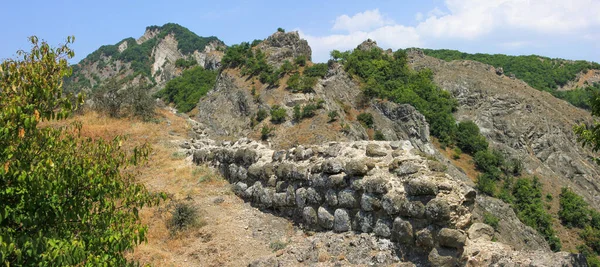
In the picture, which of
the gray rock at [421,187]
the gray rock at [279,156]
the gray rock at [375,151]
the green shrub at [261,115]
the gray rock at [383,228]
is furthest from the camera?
the green shrub at [261,115]

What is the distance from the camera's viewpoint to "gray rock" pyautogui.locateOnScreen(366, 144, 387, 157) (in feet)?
29.0

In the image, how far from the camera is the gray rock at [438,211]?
6.90 meters

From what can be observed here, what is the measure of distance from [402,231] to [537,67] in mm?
109357

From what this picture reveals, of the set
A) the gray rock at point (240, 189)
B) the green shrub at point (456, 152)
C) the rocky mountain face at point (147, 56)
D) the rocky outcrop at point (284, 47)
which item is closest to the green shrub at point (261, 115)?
the rocky outcrop at point (284, 47)

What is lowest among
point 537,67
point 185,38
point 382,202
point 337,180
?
point 382,202

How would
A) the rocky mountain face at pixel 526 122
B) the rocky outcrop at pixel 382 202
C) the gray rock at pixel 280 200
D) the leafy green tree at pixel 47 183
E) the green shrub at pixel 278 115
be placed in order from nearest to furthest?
the leafy green tree at pixel 47 183, the rocky outcrop at pixel 382 202, the gray rock at pixel 280 200, the green shrub at pixel 278 115, the rocky mountain face at pixel 526 122

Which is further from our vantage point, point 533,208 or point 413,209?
point 533,208

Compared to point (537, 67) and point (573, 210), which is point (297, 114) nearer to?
point (573, 210)

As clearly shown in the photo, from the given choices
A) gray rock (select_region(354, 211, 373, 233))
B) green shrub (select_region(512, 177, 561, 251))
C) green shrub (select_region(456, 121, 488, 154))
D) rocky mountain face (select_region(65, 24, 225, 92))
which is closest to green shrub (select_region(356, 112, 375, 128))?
green shrub (select_region(456, 121, 488, 154))

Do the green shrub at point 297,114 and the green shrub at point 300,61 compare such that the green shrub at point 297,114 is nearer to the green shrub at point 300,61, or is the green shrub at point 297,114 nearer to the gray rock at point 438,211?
the green shrub at point 300,61

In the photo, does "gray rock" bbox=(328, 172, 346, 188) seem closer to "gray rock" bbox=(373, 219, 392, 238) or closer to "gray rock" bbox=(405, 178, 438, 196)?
"gray rock" bbox=(373, 219, 392, 238)

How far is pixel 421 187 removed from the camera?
23.9ft

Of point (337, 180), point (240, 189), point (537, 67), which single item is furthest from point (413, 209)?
point (537, 67)

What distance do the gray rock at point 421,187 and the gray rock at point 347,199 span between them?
1243 millimetres
